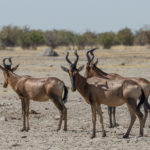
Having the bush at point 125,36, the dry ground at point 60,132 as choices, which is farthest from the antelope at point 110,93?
the bush at point 125,36

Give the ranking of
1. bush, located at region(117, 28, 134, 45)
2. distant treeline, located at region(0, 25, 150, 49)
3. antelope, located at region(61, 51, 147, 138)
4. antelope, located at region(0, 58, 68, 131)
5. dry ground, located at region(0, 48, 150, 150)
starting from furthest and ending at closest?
bush, located at region(117, 28, 134, 45), distant treeline, located at region(0, 25, 150, 49), antelope, located at region(0, 58, 68, 131), antelope, located at region(61, 51, 147, 138), dry ground, located at region(0, 48, 150, 150)

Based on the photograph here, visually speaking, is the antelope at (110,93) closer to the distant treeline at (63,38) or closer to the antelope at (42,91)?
the antelope at (42,91)

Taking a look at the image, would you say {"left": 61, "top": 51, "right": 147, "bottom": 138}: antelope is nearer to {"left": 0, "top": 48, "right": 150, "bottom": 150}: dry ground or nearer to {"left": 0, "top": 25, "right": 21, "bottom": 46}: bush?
{"left": 0, "top": 48, "right": 150, "bottom": 150}: dry ground

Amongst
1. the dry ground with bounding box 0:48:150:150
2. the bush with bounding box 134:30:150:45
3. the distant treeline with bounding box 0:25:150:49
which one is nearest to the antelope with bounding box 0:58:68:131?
the dry ground with bounding box 0:48:150:150

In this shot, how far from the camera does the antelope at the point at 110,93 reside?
10492mm

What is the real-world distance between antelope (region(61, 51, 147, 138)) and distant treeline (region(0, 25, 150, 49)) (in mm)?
64117

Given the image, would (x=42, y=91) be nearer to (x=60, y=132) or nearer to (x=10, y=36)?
(x=60, y=132)

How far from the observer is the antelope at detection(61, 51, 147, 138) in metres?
10.5

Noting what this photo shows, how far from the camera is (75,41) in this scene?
81.0 m

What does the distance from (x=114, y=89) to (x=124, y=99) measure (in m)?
0.37

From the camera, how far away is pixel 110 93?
1073 centimetres

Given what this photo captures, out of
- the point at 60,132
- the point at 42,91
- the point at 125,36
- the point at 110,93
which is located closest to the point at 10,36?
the point at 125,36

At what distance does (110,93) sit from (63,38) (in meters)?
75.9

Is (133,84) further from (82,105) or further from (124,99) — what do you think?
(82,105)
